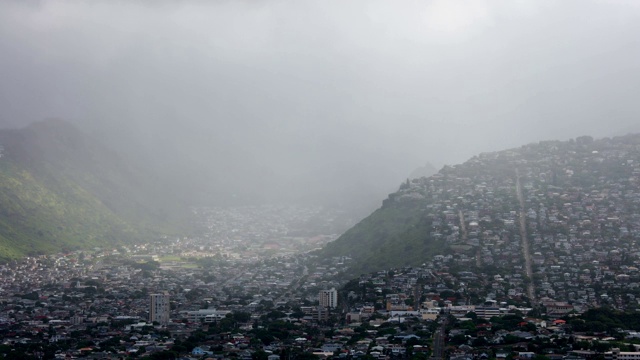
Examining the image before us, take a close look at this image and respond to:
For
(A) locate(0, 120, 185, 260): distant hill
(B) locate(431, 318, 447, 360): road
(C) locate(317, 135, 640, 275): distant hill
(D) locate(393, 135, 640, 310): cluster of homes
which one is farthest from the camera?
(A) locate(0, 120, 185, 260): distant hill

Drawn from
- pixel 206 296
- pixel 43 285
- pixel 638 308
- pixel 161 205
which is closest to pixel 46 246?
pixel 43 285

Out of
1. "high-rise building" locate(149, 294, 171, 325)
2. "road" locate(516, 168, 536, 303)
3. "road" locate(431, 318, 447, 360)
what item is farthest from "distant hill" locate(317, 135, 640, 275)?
"high-rise building" locate(149, 294, 171, 325)

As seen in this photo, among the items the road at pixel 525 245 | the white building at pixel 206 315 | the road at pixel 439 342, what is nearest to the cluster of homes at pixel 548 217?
the road at pixel 525 245

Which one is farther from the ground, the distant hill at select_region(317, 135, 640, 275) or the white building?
the distant hill at select_region(317, 135, 640, 275)

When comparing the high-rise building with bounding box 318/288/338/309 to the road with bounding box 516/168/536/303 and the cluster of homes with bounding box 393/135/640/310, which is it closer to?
the cluster of homes with bounding box 393/135/640/310

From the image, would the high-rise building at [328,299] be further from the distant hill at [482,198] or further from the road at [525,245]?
the road at [525,245]

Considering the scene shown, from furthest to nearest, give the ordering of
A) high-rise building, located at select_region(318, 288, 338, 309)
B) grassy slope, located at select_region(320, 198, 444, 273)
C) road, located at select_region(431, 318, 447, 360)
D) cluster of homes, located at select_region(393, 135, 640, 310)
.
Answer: grassy slope, located at select_region(320, 198, 444, 273), cluster of homes, located at select_region(393, 135, 640, 310), high-rise building, located at select_region(318, 288, 338, 309), road, located at select_region(431, 318, 447, 360)
